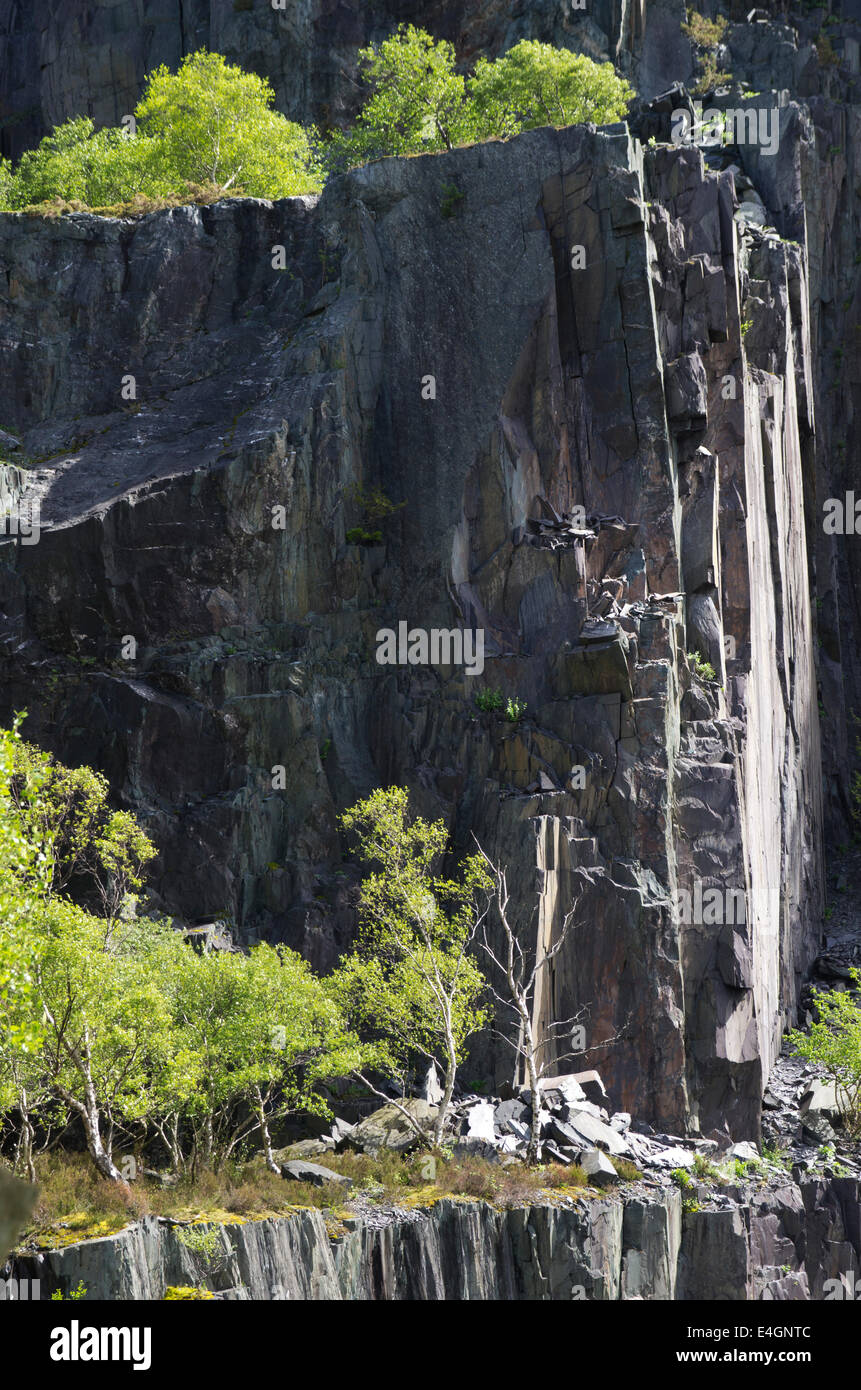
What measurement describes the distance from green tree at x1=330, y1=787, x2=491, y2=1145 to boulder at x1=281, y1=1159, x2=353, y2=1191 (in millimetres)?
2289

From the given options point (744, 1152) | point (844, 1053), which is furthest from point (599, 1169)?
point (844, 1053)

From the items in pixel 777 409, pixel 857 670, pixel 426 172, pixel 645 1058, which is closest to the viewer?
pixel 645 1058

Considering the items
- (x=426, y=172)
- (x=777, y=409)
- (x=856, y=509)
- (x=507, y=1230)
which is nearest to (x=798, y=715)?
(x=777, y=409)

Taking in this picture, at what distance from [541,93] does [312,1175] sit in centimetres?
Result: 4926

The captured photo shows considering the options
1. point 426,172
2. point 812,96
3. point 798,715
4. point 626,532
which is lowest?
point 798,715

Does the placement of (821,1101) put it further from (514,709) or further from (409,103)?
(409,103)

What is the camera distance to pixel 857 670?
2640 inches

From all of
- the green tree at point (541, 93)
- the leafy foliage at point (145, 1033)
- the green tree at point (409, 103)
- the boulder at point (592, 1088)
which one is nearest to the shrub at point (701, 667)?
the boulder at point (592, 1088)

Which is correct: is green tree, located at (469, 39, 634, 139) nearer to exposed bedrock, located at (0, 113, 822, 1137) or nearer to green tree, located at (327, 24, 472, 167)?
green tree, located at (327, 24, 472, 167)

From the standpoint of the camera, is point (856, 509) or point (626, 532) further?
point (856, 509)

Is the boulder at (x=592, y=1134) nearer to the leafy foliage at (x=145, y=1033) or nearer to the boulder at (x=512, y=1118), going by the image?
the boulder at (x=512, y=1118)
